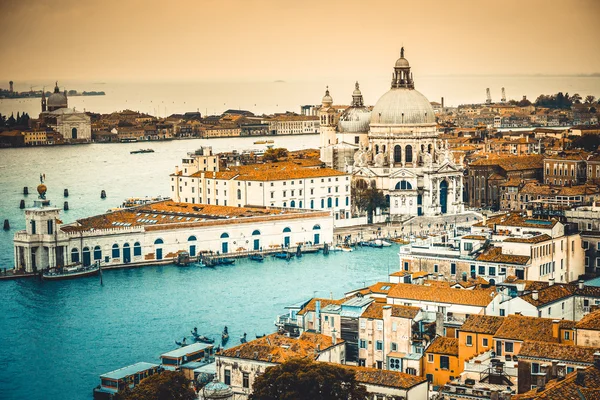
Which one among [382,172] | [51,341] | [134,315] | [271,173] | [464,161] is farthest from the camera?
[464,161]

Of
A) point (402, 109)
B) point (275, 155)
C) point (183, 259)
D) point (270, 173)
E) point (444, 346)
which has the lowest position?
point (183, 259)

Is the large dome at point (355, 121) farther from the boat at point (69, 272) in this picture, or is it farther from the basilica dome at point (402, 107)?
the boat at point (69, 272)

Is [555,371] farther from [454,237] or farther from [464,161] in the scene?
[464,161]

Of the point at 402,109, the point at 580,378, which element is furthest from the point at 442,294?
the point at 402,109

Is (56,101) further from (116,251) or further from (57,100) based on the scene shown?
(116,251)

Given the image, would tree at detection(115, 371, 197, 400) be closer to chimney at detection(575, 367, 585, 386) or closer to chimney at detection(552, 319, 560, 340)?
chimney at detection(552, 319, 560, 340)

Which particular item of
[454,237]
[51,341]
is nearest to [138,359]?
[51,341]

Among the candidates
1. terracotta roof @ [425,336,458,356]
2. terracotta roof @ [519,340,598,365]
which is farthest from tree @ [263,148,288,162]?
terracotta roof @ [519,340,598,365]
